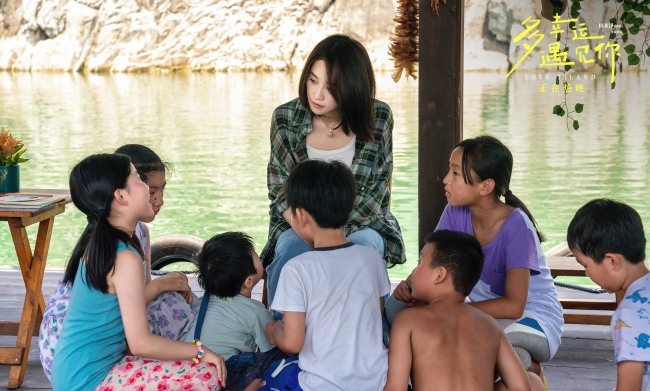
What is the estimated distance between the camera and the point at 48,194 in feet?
8.61

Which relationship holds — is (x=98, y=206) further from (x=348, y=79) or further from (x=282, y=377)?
(x=348, y=79)

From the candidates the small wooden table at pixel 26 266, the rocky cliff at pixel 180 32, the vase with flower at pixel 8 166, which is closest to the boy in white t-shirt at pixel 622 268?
the small wooden table at pixel 26 266

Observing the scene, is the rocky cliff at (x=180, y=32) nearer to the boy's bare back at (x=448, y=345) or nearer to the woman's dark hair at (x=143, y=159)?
the woman's dark hair at (x=143, y=159)

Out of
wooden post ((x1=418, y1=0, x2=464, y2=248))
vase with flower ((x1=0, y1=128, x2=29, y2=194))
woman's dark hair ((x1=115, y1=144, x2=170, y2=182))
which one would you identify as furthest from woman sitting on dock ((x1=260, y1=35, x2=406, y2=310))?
vase with flower ((x1=0, y1=128, x2=29, y2=194))

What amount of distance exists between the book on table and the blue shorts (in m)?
1.01

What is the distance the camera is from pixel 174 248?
13.0 feet

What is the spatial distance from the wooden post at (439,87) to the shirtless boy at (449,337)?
788 mm

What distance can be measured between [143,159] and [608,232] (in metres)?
1.31

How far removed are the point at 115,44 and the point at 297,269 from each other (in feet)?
78.9

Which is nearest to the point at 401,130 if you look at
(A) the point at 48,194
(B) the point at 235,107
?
(B) the point at 235,107

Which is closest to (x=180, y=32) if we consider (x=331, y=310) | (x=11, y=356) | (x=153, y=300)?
(x=11, y=356)

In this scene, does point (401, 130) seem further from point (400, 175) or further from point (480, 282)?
point (480, 282)

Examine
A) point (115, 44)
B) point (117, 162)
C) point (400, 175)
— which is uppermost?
point (115, 44)

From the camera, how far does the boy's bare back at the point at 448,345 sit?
5.55ft
